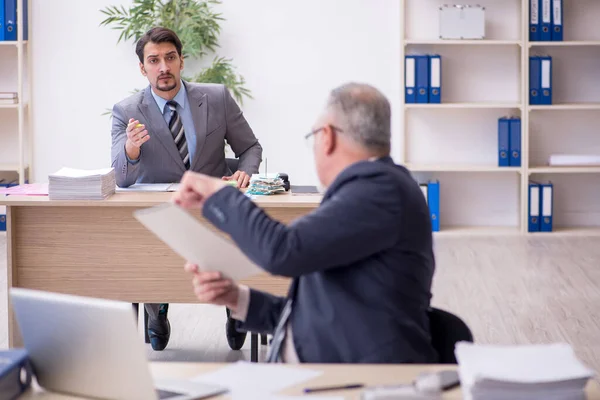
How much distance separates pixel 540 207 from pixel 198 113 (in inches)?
133

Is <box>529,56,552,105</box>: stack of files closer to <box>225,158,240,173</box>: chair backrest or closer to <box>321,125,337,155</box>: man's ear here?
<box>225,158,240,173</box>: chair backrest

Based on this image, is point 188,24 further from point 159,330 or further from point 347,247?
point 347,247

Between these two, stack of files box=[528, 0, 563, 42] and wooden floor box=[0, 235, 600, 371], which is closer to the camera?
wooden floor box=[0, 235, 600, 371]

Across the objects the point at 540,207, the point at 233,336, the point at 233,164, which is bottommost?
the point at 233,336

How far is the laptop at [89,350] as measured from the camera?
1.61 m

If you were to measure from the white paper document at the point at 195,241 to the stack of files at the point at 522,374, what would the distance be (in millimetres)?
547

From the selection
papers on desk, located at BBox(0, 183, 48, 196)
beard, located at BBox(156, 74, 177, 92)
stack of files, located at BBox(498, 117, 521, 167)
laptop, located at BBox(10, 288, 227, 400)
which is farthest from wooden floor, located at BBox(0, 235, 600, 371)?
laptop, located at BBox(10, 288, 227, 400)

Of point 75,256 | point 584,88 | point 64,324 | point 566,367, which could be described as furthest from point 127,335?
point 584,88

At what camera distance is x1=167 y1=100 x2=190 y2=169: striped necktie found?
448 cm

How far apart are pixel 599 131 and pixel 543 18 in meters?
1.04

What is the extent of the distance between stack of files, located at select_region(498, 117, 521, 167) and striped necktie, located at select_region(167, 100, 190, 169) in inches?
127

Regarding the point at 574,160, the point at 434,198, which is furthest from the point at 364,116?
the point at 574,160

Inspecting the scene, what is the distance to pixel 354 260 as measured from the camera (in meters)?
1.95

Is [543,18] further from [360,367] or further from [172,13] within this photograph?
[360,367]
